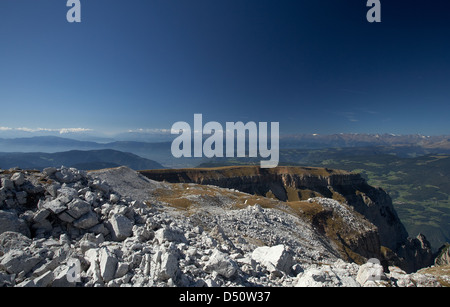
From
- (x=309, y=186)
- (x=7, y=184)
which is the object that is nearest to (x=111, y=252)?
(x=7, y=184)

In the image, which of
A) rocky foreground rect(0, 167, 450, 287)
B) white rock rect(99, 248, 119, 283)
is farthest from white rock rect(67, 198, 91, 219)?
white rock rect(99, 248, 119, 283)

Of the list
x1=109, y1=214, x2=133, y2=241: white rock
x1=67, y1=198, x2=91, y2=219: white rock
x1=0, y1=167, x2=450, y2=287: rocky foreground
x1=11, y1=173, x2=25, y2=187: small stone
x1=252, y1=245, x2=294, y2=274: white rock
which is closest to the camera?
x1=0, y1=167, x2=450, y2=287: rocky foreground

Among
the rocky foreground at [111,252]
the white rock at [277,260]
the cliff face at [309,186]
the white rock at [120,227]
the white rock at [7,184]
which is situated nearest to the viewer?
the rocky foreground at [111,252]

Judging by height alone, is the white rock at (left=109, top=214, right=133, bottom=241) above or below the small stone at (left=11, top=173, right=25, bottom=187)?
below

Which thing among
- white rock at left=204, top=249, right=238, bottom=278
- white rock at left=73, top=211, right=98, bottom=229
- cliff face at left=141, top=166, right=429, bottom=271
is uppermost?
white rock at left=73, top=211, right=98, bottom=229

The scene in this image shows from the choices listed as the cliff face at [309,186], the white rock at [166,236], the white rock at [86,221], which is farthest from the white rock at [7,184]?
the cliff face at [309,186]

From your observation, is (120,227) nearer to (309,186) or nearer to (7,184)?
(7,184)

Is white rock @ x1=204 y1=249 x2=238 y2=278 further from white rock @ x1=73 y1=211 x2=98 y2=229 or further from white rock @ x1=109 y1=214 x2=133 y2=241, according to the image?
white rock @ x1=73 y1=211 x2=98 y2=229

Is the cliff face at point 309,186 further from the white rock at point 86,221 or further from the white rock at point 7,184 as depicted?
the white rock at point 86,221
